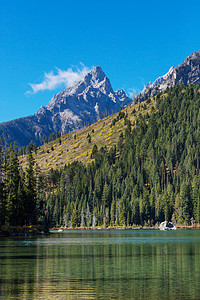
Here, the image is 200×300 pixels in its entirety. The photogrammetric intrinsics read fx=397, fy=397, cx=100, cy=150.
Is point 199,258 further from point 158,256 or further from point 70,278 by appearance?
point 70,278

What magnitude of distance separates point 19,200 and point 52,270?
282 ft

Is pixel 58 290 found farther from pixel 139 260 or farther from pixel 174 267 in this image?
pixel 139 260

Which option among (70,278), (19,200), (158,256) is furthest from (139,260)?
(19,200)

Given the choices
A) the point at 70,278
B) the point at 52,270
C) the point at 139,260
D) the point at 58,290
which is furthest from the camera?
the point at 139,260

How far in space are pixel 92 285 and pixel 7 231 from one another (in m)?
86.4

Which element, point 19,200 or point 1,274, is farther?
point 19,200

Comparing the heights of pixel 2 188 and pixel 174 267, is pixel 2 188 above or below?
above

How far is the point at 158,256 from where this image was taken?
179 feet

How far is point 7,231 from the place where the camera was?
372 feet

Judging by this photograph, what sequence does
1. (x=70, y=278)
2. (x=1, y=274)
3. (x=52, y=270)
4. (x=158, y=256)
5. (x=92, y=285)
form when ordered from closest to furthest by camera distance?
(x=92, y=285) → (x=70, y=278) → (x=1, y=274) → (x=52, y=270) → (x=158, y=256)

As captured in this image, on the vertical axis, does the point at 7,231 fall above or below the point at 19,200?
below

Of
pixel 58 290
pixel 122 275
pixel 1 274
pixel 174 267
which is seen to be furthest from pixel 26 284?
pixel 174 267

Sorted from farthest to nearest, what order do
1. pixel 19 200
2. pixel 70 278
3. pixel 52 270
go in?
pixel 19 200, pixel 52 270, pixel 70 278

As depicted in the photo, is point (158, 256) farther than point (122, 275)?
Yes
